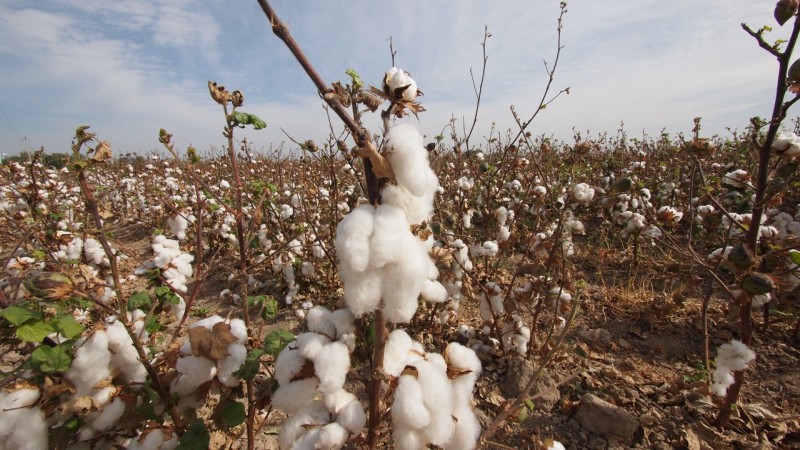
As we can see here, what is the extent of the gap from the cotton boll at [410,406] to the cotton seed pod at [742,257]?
5.41 ft

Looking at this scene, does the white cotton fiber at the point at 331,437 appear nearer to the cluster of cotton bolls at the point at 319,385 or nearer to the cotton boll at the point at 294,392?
the cluster of cotton bolls at the point at 319,385

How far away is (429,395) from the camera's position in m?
1.03

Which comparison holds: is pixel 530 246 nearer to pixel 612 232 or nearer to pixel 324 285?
pixel 324 285

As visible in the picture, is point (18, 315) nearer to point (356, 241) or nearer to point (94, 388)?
point (94, 388)

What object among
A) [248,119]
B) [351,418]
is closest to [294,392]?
[351,418]

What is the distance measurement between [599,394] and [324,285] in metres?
3.11

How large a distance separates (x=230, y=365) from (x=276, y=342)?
0.15 m

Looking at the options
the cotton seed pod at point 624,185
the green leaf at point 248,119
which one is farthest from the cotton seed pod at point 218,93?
the cotton seed pod at point 624,185

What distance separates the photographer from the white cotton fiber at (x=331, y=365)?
39.8 inches

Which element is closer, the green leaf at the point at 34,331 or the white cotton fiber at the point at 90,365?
the green leaf at the point at 34,331

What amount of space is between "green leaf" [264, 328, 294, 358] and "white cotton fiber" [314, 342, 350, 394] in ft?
0.91

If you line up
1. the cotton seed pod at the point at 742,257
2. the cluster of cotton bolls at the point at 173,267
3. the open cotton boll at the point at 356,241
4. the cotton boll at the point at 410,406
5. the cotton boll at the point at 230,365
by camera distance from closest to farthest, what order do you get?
1. the open cotton boll at the point at 356,241
2. the cotton boll at the point at 410,406
3. the cotton boll at the point at 230,365
4. the cotton seed pod at the point at 742,257
5. the cluster of cotton bolls at the point at 173,267

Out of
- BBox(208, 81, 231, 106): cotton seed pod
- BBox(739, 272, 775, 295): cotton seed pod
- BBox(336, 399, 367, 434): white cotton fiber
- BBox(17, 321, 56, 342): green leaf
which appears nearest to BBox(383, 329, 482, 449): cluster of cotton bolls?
BBox(336, 399, 367, 434): white cotton fiber

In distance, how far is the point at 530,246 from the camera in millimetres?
3344
